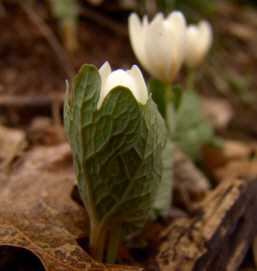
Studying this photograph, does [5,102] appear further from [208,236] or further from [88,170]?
[208,236]

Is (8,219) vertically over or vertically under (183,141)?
over

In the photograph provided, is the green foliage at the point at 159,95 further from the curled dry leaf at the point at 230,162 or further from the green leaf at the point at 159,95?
the curled dry leaf at the point at 230,162

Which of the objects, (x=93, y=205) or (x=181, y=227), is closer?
(x=93, y=205)

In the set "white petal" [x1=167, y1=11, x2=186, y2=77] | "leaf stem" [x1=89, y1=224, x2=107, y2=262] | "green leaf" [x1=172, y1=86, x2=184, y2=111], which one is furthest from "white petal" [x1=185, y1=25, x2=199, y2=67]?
"leaf stem" [x1=89, y1=224, x2=107, y2=262]

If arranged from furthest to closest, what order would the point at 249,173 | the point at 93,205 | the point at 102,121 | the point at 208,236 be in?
the point at 249,173 → the point at 208,236 → the point at 93,205 → the point at 102,121

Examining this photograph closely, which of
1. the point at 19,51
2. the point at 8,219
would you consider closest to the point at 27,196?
the point at 8,219

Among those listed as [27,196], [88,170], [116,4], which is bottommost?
[27,196]

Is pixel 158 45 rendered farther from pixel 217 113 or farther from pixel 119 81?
pixel 217 113
